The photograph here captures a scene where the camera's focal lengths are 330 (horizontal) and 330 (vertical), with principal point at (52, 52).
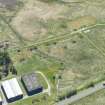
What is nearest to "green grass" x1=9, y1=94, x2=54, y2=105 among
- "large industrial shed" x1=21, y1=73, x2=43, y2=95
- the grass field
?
the grass field

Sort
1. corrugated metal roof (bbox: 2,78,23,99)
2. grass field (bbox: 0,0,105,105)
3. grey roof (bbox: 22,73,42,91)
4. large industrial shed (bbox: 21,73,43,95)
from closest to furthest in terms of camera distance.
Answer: corrugated metal roof (bbox: 2,78,23,99)
large industrial shed (bbox: 21,73,43,95)
grey roof (bbox: 22,73,42,91)
grass field (bbox: 0,0,105,105)

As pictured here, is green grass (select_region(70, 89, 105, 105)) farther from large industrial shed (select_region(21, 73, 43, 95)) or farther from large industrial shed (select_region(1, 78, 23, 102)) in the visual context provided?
large industrial shed (select_region(1, 78, 23, 102))

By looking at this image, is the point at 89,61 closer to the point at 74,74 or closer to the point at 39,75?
Result: the point at 74,74

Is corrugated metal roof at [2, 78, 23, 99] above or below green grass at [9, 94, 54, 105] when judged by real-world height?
above

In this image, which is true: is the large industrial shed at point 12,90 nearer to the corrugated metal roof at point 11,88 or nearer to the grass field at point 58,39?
the corrugated metal roof at point 11,88

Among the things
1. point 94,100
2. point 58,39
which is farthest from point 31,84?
point 58,39

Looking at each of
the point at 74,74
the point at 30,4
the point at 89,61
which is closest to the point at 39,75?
the point at 74,74

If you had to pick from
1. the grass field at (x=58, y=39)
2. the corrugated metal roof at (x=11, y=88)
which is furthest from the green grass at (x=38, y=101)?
the corrugated metal roof at (x=11, y=88)

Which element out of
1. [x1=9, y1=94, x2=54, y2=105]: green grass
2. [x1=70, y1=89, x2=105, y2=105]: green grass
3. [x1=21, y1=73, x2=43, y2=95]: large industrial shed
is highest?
[x1=21, y1=73, x2=43, y2=95]: large industrial shed
